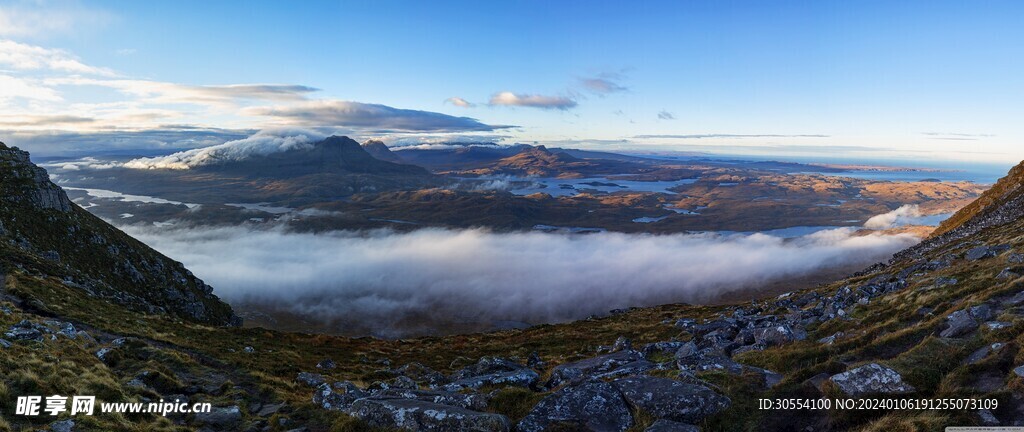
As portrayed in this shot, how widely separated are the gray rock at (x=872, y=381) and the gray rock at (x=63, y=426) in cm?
2327

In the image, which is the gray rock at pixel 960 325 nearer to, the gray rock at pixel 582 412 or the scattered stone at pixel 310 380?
the gray rock at pixel 582 412

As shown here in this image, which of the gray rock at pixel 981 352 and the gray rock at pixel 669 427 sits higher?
the gray rock at pixel 981 352

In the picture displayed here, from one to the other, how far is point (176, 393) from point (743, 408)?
24.3 metres

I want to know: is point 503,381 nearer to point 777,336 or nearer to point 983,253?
point 777,336

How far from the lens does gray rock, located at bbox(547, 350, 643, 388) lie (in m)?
19.8

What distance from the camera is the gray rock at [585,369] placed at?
65.1 feet

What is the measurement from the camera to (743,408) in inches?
516

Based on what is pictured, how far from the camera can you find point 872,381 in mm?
12344

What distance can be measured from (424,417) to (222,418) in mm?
10051

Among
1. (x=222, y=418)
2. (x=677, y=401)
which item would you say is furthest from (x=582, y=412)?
(x=222, y=418)

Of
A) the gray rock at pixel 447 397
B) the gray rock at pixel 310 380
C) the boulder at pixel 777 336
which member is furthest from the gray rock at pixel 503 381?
the boulder at pixel 777 336

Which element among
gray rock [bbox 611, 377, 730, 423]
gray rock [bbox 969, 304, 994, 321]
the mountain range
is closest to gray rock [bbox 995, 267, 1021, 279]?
the mountain range

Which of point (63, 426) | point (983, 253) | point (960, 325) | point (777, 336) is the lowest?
point (777, 336)

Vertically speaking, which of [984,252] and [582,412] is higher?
[984,252]
